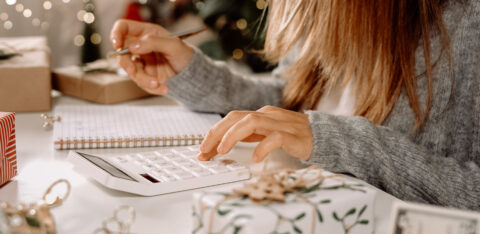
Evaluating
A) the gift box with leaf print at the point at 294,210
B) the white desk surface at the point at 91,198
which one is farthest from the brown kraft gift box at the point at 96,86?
the gift box with leaf print at the point at 294,210

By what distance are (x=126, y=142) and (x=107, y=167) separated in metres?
0.16

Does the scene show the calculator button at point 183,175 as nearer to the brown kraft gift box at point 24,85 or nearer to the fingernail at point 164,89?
the fingernail at point 164,89

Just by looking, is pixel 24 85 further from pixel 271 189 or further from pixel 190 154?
pixel 271 189

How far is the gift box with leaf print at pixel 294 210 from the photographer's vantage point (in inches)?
16.7

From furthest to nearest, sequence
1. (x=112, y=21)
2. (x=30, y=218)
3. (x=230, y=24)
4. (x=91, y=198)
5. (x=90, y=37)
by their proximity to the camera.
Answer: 1. (x=112, y=21)
2. (x=90, y=37)
3. (x=230, y=24)
4. (x=91, y=198)
5. (x=30, y=218)

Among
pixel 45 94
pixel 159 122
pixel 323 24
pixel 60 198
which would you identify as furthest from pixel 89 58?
pixel 60 198

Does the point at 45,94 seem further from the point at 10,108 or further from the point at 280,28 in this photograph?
the point at 280,28

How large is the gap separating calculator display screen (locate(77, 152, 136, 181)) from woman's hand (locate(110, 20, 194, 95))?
33cm

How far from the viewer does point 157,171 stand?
0.64 metres

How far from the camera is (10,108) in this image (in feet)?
3.21

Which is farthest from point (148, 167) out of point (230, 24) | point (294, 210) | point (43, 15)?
point (43, 15)

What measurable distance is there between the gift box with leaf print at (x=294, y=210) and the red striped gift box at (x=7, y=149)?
289mm

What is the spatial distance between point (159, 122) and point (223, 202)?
472mm

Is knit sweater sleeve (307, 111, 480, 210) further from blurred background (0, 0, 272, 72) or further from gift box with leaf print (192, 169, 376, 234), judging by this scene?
blurred background (0, 0, 272, 72)
